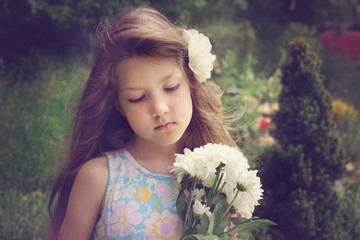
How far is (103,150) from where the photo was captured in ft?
8.77

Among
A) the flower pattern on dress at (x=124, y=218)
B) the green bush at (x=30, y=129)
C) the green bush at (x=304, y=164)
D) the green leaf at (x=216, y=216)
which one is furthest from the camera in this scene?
the green bush at (x=30, y=129)

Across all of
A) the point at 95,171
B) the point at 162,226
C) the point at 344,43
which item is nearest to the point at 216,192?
the point at 162,226

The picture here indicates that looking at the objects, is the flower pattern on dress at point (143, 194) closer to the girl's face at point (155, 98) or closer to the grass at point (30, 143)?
the girl's face at point (155, 98)

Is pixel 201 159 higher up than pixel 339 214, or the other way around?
pixel 201 159

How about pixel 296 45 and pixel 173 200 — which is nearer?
pixel 173 200

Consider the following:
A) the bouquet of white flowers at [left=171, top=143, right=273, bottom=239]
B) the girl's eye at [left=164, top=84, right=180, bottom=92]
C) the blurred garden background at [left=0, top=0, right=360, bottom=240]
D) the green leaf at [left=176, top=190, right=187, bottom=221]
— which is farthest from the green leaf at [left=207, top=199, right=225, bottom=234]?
the blurred garden background at [left=0, top=0, right=360, bottom=240]

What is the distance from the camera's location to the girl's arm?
96.4 inches

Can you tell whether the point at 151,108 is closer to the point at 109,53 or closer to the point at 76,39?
the point at 109,53

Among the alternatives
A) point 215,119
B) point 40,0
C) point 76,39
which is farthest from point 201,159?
point 76,39

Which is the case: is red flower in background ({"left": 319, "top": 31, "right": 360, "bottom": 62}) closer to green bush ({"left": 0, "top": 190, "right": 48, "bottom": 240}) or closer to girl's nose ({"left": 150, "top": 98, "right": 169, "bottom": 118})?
green bush ({"left": 0, "top": 190, "right": 48, "bottom": 240})

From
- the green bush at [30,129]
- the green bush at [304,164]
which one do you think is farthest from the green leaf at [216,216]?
the green bush at [30,129]

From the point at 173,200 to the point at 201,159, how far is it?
257 mm

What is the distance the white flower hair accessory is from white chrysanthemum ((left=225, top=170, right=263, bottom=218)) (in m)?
0.43

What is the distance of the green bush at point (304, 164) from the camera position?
3537 millimetres
